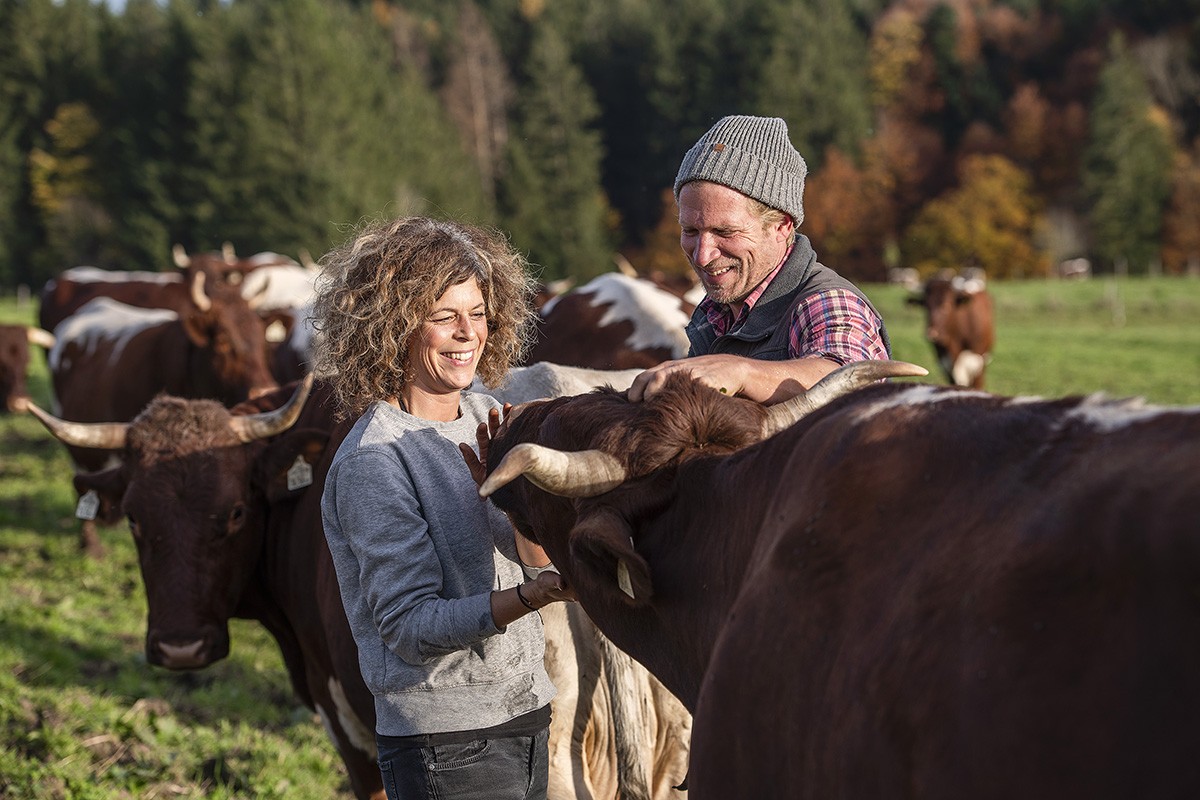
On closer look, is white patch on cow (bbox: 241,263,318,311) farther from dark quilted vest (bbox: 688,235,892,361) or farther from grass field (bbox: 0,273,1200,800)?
dark quilted vest (bbox: 688,235,892,361)

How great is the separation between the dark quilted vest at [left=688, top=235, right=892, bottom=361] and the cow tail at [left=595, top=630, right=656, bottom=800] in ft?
3.02

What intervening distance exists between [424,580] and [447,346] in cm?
62

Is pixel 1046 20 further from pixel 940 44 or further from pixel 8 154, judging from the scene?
pixel 8 154

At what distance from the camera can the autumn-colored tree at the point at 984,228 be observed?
170 ft

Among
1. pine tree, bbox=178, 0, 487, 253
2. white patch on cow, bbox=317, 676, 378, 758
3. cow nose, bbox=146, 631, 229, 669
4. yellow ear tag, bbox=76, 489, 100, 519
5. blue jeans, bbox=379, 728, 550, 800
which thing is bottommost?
white patch on cow, bbox=317, 676, 378, 758

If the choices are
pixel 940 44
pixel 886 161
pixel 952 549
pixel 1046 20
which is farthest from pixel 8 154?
pixel 952 549

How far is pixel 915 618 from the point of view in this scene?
1753 mm

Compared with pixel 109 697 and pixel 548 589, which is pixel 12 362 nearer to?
pixel 109 697

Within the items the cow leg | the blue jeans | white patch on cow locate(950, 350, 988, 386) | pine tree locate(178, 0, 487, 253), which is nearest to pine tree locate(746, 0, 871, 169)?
pine tree locate(178, 0, 487, 253)

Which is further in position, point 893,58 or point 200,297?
point 893,58

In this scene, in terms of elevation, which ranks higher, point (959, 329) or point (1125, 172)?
point (1125, 172)

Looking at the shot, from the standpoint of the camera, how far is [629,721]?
3375mm

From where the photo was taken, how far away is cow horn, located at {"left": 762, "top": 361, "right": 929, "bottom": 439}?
2.48 m

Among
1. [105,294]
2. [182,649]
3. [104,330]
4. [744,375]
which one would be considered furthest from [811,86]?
[744,375]
